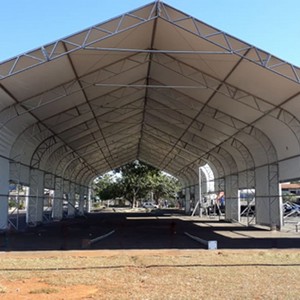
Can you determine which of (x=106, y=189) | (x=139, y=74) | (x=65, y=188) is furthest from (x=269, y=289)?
(x=106, y=189)

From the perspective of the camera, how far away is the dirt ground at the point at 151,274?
7.72 meters

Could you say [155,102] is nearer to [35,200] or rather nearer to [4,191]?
[4,191]

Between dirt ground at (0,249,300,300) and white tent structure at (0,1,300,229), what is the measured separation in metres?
7.42

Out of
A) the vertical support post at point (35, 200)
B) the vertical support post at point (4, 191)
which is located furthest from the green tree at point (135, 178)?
the vertical support post at point (4, 191)

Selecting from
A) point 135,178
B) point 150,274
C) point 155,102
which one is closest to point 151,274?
point 150,274

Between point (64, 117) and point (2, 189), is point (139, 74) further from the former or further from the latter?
point (2, 189)

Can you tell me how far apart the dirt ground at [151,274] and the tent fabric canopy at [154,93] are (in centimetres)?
741

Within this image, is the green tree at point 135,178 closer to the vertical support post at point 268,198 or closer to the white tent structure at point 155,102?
the white tent structure at point 155,102

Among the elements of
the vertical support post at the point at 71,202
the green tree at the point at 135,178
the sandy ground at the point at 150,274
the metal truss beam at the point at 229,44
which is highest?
the metal truss beam at the point at 229,44

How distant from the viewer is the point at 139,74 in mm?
21641

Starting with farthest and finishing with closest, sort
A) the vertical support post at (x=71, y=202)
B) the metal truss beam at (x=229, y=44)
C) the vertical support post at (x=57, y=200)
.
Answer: the vertical support post at (x=71, y=202)
the vertical support post at (x=57, y=200)
the metal truss beam at (x=229, y=44)

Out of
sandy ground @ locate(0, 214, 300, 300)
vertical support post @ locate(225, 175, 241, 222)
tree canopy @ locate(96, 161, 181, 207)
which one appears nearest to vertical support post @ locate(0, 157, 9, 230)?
sandy ground @ locate(0, 214, 300, 300)

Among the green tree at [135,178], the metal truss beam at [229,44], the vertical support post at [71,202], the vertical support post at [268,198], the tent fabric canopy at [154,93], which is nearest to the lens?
the metal truss beam at [229,44]

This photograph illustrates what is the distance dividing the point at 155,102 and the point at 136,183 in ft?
165
